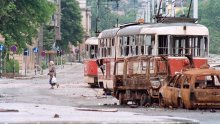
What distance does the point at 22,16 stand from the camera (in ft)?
187

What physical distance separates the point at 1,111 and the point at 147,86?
18481 mm

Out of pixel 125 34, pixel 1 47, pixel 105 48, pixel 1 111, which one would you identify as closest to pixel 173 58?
pixel 125 34

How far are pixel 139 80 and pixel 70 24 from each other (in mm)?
128664

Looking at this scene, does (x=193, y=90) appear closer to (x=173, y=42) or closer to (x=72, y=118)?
(x=173, y=42)

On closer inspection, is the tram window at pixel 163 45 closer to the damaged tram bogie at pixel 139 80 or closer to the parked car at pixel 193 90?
the damaged tram bogie at pixel 139 80

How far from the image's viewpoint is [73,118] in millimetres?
9000

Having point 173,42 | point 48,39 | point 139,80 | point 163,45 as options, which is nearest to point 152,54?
point 163,45

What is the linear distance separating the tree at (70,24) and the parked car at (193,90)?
127136 mm

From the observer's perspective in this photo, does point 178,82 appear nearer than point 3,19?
Yes

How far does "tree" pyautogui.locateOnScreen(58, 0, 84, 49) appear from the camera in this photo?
155m

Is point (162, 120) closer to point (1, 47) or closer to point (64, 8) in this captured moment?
point (1, 47)

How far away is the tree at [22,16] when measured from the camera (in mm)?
56703

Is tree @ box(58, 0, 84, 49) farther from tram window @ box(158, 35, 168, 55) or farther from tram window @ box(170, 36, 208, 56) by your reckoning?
tram window @ box(158, 35, 168, 55)

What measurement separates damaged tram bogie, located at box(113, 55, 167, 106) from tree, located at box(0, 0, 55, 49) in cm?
2589
